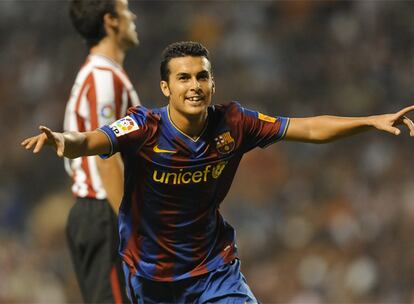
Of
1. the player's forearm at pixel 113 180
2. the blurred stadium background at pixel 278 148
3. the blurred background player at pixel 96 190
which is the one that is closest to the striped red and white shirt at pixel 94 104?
the blurred background player at pixel 96 190

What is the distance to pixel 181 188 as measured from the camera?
12.4 ft

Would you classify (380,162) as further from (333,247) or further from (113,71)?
(113,71)

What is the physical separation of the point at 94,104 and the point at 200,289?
1175 mm

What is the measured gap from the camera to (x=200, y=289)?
152 inches

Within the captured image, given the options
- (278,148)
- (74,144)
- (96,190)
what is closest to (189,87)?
(74,144)

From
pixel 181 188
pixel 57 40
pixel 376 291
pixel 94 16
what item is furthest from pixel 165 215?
pixel 57 40

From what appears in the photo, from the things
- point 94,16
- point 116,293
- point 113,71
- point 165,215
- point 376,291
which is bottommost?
point 376,291

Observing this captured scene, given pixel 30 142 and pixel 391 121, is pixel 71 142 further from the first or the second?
pixel 391 121

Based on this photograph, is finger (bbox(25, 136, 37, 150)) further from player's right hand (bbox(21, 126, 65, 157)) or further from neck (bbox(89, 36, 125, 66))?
neck (bbox(89, 36, 125, 66))

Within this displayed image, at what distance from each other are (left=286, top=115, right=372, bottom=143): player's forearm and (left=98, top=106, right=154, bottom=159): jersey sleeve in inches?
24.8

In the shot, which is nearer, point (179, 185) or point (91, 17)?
point (179, 185)

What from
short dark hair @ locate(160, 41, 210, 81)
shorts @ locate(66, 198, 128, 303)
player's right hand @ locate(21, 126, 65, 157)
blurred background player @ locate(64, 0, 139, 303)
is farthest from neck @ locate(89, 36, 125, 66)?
player's right hand @ locate(21, 126, 65, 157)

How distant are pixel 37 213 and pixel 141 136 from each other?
17.5 feet

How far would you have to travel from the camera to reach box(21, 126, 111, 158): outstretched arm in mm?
3180
